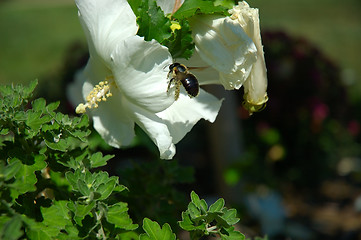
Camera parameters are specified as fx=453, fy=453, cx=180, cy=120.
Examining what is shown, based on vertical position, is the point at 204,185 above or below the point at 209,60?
below

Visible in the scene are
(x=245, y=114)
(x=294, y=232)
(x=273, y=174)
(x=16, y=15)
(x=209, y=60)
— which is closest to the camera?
(x=209, y=60)

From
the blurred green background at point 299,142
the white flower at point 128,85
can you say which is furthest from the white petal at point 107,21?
the blurred green background at point 299,142

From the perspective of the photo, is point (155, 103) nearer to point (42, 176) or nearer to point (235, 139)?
point (42, 176)

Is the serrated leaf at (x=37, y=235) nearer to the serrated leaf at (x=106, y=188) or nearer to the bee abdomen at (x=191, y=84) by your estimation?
the serrated leaf at (x=106, y=188)

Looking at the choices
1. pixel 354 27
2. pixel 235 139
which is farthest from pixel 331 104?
pixel 354 27

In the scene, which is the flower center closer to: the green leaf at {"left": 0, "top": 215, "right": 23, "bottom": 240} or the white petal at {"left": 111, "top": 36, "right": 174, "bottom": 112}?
the white petal at {"left": 111, "top": 36, "right": 174, "bottom": 112}
